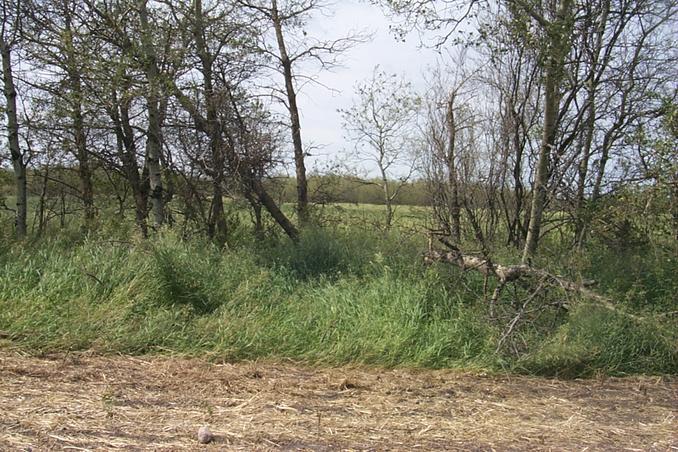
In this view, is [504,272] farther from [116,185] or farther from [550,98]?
[116,185]

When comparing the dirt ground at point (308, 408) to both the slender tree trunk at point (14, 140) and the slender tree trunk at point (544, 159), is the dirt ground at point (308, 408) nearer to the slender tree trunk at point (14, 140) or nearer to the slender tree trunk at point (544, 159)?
the slender tree trunk at point (544, 159)

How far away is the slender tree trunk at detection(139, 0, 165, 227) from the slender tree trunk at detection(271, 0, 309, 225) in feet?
8.79

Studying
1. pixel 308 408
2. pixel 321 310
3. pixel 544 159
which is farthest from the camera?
pixel 544 159

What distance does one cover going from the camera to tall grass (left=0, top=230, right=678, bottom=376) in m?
5.72

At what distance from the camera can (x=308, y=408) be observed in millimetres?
4379

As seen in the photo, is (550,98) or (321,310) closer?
(321,310)

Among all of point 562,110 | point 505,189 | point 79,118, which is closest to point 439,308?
point 562,110

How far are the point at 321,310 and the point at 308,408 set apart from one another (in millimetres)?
2281

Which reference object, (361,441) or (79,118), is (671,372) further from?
(79,118)

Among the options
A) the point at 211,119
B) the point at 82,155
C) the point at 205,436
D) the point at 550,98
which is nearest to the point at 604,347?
the point at 550,98

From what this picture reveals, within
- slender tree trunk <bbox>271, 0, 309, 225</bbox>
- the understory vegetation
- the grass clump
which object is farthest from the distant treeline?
the grass clump

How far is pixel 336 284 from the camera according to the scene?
7.39 metres

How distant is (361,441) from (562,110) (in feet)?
19.7

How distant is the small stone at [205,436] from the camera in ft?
12.1
